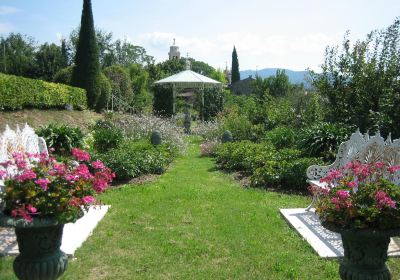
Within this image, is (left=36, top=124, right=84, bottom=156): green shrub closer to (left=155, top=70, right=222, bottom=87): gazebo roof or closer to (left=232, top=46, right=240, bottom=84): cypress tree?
(left=155, top=70, right=222, bottom=87): gazebo roof

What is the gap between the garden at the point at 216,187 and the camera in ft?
10.3

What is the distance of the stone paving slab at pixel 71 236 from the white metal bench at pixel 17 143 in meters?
0.76

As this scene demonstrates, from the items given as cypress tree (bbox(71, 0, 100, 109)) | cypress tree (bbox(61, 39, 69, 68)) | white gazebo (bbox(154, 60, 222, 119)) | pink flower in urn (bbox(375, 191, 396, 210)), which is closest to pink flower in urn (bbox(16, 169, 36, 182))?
pink flower in urn (bbox(375, 191, 396, 210))

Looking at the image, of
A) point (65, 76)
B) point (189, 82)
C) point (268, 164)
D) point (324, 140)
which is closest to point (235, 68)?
point (65, 76)

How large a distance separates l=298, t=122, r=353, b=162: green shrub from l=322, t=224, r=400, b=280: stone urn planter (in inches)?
219

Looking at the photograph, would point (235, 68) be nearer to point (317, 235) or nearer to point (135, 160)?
point (135, 160)

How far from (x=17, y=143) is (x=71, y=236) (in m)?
1.40

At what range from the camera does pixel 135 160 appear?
9094 mm

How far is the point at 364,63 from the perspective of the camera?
9992 millimetres

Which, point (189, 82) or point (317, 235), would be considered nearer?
point (317, 235)

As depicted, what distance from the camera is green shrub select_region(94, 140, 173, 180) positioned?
862 cm

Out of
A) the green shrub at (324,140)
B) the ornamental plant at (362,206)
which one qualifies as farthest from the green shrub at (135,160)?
the ornamental plant at (362,206)

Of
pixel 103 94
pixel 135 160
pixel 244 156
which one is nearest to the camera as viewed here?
pixel 135 160

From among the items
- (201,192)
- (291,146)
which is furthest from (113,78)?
(201,192)
